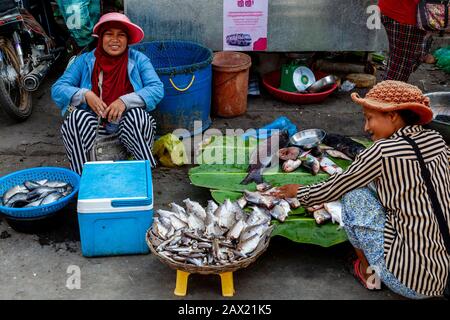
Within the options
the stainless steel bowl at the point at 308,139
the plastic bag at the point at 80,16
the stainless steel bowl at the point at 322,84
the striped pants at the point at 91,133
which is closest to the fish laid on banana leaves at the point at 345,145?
the stainless steel bowl at the point at 308,139

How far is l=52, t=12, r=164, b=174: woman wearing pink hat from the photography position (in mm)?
4316

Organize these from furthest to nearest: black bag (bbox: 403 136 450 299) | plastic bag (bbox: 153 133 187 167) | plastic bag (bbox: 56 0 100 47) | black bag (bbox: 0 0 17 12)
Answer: plastic bag (bbox: 56 0 100 47)
black bag (bbox: 0 0 17 12)
plastic bag (bbox: 153 133 187 167)
black bag (bbox: 403 136 450 299)

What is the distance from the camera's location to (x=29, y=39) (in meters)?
5.73

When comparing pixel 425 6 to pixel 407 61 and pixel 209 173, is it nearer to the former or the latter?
pixel 407 61

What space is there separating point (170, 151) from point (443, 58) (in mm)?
4399

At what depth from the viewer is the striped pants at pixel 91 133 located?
14.1 ft

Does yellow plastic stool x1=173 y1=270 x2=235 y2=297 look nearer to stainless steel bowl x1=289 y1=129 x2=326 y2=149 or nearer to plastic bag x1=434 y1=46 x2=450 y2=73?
stainless steel bowl x1=289 y1=129 x2=326 y2=149

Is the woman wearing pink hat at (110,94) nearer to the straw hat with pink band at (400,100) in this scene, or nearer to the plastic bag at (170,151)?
the plastic bag at (170,151)

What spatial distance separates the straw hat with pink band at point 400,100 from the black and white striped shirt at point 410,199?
0.11 m

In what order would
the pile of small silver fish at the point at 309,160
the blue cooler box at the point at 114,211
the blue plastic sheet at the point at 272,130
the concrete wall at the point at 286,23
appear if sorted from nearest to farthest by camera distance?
1. the blue cooler box at the point at 114,211
2. the pile of small silver fish at the point at 309,160
3. the blue plastic sheet at the point at 272,130
4. the concrete wall at the point at 286,23

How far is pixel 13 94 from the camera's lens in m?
5.73

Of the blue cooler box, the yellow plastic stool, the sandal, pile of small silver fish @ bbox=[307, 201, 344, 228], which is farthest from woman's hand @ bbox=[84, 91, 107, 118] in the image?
the sandal

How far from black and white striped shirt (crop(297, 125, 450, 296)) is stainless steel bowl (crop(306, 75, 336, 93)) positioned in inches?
127

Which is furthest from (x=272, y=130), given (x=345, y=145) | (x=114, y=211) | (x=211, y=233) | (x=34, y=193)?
(x=34, y=193)
